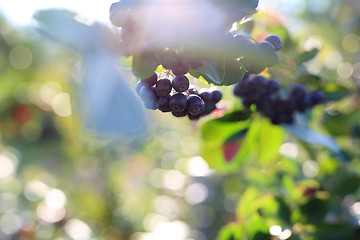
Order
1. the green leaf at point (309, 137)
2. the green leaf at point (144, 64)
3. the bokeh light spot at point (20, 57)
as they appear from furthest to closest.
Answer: the bokeh light spot at point (20, 57)
the green leaf at point (309, 137)
the green leaf at point (144, 64)

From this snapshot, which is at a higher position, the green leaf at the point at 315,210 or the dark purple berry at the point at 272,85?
the dark purple berry at the point at 272,85

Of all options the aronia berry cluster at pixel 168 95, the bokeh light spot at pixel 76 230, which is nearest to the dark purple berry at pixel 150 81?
the aronia berry cluster at pixel 168 95

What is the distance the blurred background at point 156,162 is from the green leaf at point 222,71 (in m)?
0.19

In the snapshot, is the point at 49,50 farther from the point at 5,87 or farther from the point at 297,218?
the point at 297,218

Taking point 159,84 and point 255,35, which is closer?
point 159,84

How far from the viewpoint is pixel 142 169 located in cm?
272

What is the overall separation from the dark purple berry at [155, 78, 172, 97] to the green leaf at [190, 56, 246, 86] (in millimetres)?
47

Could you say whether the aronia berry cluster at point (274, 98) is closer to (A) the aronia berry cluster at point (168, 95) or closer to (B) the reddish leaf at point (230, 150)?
(B) the reddish leaf at point (230, 150)

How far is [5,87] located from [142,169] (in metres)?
1.12

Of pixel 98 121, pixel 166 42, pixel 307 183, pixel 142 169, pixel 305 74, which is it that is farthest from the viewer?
pixel 142 169

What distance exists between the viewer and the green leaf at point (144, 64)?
1.81 feet

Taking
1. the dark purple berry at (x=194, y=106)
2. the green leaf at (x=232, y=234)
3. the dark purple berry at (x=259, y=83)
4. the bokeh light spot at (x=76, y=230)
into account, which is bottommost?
the green leaf at (x=232, y=234)

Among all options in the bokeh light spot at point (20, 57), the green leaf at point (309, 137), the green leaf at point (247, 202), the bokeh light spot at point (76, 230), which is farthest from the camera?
the bokeh light spot at point (20, 57)

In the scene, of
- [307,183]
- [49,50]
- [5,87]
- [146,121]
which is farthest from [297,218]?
[49,50]
